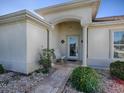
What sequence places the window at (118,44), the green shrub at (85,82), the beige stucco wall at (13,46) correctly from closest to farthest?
the green shrub at (85,82) → the beige stucco wall at (13,46) → the window at (118,44)

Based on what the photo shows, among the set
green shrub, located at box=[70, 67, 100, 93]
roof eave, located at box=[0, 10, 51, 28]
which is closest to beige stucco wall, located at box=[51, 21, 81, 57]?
roof eave, located at box=[0, 10, 51, 28]

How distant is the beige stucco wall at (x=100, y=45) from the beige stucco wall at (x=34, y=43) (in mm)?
3927

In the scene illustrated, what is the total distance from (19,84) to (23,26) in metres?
3.34

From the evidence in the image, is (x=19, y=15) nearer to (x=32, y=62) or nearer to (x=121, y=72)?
(x=32, y=62)

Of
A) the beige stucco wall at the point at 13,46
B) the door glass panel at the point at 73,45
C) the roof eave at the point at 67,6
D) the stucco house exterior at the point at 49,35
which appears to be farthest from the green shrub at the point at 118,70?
the beige stucco wall at the point at 13,46

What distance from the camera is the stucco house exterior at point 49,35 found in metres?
6.06

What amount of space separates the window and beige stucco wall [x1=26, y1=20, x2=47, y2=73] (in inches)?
219

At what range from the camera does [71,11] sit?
756 centimetres

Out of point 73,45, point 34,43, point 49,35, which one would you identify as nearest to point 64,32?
point 73,45

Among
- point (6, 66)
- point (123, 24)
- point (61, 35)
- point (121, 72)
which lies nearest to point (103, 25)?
point (123, 24)

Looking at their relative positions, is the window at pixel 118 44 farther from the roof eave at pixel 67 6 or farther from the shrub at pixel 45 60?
the shrub at pixel 45 60

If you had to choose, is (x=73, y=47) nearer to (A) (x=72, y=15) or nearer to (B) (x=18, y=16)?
(A) (x=72, y=15)

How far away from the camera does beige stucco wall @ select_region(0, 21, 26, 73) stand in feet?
19.8

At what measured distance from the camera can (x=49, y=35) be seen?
819cm
